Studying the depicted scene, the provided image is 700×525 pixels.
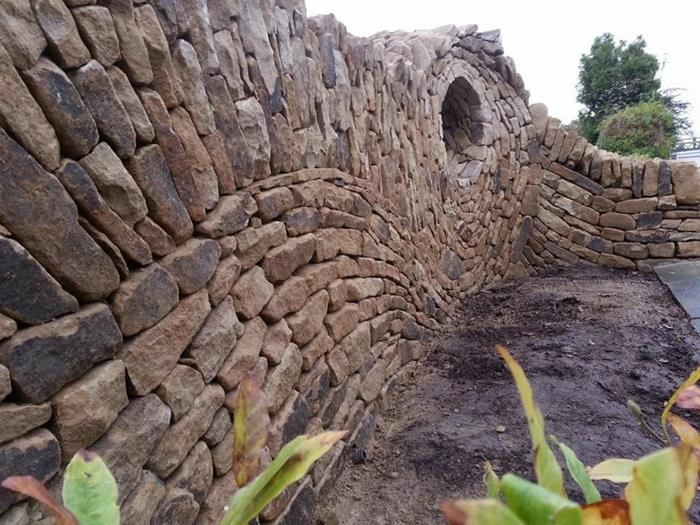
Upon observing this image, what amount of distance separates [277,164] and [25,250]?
44.3 inches

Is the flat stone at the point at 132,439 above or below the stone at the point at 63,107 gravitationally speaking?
below

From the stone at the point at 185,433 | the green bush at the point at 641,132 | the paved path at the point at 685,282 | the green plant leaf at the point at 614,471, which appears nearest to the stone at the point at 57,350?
the stone at the point at 185,433

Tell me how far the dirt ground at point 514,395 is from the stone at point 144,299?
117 cm

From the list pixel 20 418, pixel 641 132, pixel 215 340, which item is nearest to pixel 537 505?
pixel 20 418

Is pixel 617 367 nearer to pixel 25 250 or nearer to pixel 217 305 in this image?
pixel 217 305

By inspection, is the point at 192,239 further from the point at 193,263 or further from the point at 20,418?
the point at 20,418

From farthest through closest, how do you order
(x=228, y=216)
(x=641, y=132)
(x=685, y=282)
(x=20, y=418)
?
(x=641, y=132), (x=685, y=282), (x=228, y=216), (x=20, y=418)

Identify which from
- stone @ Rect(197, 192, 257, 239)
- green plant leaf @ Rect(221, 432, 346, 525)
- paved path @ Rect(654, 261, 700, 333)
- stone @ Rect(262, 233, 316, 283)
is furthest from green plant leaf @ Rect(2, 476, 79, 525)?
paved path @ Rect(654, 261, 700, 333)

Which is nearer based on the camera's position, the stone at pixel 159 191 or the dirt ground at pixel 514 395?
the stone at pixel 159 191

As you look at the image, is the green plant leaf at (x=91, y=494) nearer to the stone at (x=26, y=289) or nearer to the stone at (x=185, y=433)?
the stone at (x=26, y=289)

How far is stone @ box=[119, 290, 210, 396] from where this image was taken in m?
1.25

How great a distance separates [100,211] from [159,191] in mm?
213

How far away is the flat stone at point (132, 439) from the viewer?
1.15 metres

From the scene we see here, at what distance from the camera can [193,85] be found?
150cm
